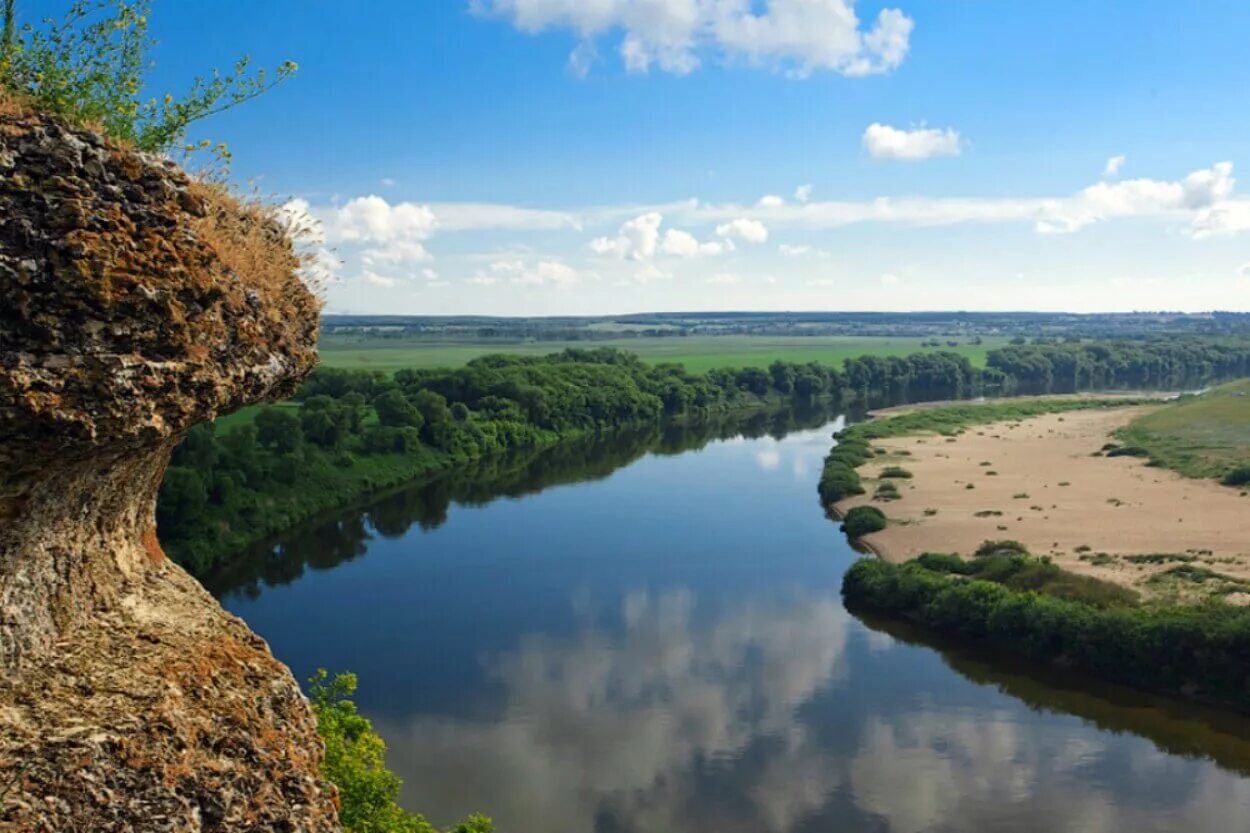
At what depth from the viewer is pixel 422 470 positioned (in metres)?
50.6

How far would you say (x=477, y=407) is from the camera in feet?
210

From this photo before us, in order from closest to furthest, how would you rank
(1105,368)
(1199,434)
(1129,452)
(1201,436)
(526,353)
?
(1129,452) < (1201,436) < (1199,434) < (1105,368) < (526,353)

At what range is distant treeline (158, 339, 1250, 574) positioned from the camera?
36.5 meters

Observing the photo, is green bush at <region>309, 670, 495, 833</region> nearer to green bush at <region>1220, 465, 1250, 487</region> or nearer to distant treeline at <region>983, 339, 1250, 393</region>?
green bush at <region>1220, 465, 1250, 487</region>

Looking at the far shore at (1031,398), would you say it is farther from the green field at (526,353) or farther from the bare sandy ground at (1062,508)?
the green field at (526,353)

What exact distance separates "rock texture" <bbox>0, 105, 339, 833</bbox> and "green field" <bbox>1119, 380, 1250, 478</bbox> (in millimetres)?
50315

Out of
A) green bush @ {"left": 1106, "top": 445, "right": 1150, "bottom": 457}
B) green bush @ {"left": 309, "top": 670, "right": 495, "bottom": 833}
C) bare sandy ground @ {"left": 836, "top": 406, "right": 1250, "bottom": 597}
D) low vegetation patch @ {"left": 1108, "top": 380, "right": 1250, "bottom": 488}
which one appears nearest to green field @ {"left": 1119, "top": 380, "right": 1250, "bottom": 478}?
low vegetation patch @ {"left": 1108, "top": 380, "right": 1250, "bottom": 488}

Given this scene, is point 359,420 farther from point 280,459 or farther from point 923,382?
A: point 923,382

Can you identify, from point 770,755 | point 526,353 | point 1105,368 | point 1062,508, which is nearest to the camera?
point 770,755

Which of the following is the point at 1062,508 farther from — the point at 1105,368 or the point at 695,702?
the point at 1105,368

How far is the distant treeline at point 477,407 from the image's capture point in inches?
1436

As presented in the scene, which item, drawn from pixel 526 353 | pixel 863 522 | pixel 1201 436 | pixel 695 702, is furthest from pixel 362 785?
pixel 526 353

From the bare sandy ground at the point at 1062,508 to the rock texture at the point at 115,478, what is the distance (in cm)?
2845

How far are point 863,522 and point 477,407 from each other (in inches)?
1304
